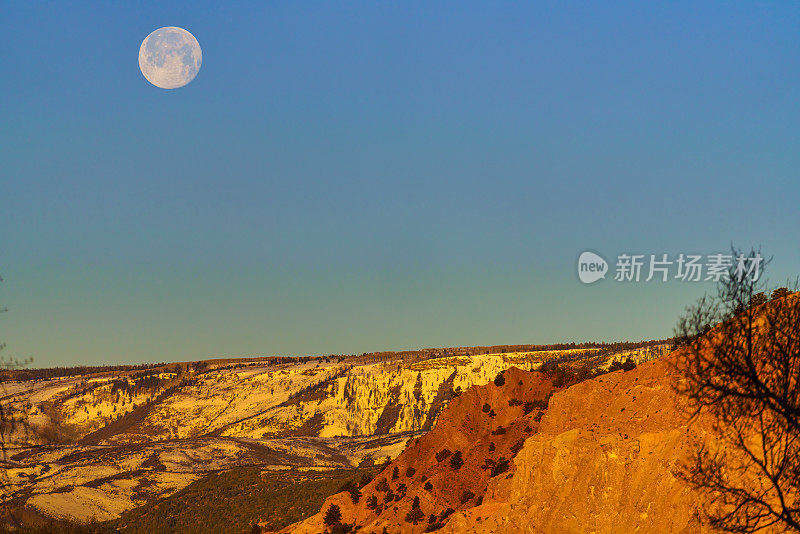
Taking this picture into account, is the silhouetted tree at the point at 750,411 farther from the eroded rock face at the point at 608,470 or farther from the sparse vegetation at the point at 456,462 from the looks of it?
the sparse vegetation at the point at 456,462

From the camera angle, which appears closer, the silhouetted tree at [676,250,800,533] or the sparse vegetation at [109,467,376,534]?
the silhouetted tree at [676,250,800,533]

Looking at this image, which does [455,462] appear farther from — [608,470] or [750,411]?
[750,411]

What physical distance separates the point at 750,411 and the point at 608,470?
18.1ft

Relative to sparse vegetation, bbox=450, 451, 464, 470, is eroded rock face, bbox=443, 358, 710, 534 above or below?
above

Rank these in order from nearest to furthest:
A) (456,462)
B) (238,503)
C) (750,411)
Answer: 1. (750,411)
2. (456,462)
3. (238,503)

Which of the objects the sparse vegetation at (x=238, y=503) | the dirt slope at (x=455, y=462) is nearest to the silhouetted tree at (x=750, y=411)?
the dirt slope at (x=455, y=462)

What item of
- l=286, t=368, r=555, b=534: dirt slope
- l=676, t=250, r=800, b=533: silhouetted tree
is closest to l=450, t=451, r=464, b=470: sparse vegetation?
l=286, t=368, r=555, b=534: dirt slope

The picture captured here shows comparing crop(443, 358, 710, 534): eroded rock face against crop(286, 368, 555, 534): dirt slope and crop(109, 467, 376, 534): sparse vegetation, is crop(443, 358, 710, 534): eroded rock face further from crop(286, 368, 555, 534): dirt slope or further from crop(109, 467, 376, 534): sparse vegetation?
crop(109, 467, 376, 534): sparse vegetation

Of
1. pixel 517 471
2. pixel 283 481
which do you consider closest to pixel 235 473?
pixel 283 481

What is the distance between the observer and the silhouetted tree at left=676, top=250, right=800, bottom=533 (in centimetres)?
2308

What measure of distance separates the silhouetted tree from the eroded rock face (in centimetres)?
80

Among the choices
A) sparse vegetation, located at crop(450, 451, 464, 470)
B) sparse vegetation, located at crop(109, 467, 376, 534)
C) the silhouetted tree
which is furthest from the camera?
sparse vegetation, located at crop(109, 467, 376, 534)

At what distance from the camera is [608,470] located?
86.1ft

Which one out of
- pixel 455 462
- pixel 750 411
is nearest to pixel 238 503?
pixel 455 462
